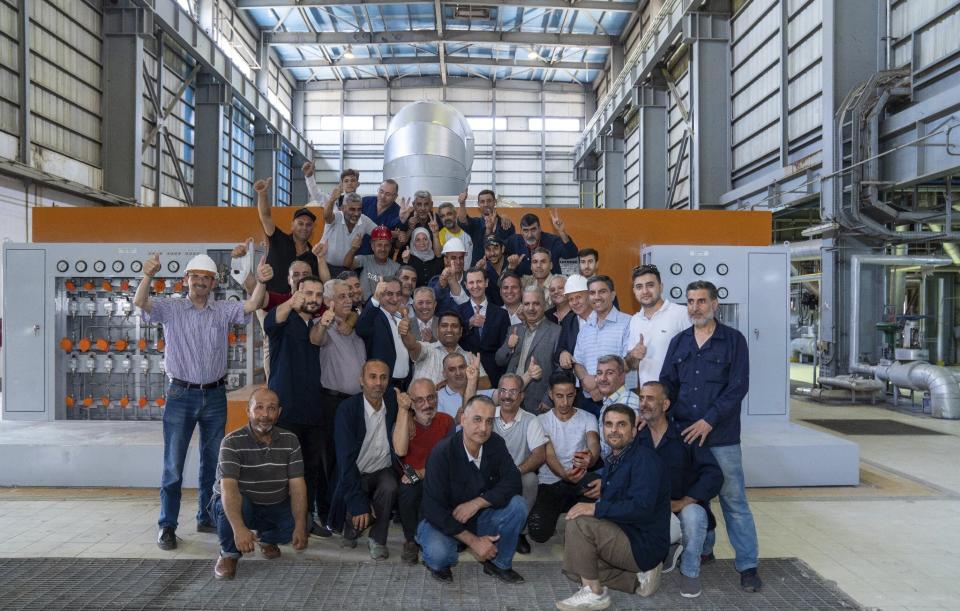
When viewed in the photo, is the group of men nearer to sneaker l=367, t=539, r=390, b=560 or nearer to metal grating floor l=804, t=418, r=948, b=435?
sneaker l=367, t=539, r=390, b=560

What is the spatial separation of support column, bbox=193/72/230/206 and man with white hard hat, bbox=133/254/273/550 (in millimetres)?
16255

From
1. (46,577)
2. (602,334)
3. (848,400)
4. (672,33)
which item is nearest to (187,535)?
(46,577)

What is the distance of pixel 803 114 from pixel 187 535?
13.5 metres

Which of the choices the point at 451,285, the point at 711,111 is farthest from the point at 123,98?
the point at 711,111

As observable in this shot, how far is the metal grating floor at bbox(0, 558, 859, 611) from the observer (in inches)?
140

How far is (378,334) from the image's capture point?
4.67 metres

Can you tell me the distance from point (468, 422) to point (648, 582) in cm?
132

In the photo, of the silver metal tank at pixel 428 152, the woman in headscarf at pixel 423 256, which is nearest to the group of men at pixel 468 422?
the woman in headscarf at pixel 423 256

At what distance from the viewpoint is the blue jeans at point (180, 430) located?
4.36 meters

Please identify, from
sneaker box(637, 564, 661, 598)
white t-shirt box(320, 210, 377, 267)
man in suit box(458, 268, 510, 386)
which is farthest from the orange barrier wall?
sneaker box(637, 564, 661, 598)

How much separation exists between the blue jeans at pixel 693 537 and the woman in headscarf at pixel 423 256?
3251 mm

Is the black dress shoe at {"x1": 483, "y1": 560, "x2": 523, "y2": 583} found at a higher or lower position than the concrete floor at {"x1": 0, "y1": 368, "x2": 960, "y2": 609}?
higher

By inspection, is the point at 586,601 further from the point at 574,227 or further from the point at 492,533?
the point at 574,227

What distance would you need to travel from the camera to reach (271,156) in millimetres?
24062
